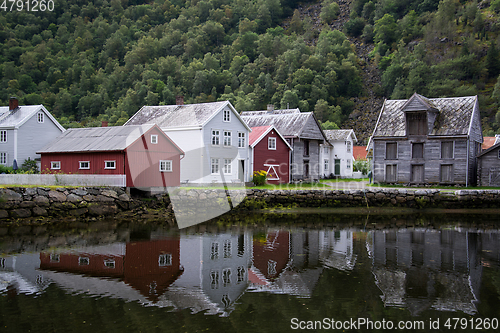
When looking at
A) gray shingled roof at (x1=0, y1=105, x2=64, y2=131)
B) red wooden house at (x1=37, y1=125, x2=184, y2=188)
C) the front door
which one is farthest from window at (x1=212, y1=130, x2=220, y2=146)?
the front door

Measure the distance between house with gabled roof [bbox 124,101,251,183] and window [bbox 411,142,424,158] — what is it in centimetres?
1574

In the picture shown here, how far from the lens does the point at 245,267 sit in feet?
49.9

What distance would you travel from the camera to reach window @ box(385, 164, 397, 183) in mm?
41541

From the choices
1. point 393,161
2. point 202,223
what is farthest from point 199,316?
point 393,161

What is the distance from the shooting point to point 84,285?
12.7m

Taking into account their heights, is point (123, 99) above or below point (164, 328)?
above

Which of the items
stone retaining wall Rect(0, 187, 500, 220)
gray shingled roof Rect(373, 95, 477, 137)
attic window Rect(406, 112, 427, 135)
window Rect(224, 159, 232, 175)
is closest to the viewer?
stone retaining wall Rect(0, 187, 500, 220)

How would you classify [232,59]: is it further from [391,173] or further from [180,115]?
[391,173]

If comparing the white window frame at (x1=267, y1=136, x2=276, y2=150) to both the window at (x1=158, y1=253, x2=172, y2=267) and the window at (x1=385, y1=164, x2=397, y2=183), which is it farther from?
the window at (x1=158, y1=253, x2=172, y2=267)

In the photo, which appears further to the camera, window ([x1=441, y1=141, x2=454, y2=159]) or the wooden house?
window ([x1=441, y1=141, x2=454, y2=159])

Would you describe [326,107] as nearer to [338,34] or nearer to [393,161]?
[338,34]

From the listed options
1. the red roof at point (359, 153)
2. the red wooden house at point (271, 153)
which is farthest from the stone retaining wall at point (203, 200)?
the red roof at point (359, 153)

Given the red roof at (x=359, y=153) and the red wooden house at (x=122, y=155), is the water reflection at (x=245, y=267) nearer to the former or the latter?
the red wooden house at (x=122, y=155)

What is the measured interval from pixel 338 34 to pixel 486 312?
146008 millimetres
